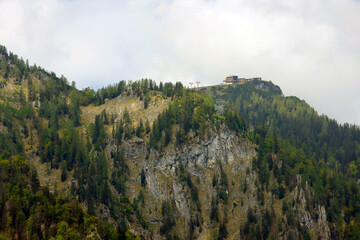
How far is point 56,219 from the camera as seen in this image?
168 meters

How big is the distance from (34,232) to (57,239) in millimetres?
13546

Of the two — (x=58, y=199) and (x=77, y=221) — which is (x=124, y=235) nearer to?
(x=77, y=221)

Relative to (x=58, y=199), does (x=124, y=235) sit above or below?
below

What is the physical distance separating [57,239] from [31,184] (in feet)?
140

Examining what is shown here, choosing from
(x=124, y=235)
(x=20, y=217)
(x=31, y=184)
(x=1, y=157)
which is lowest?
(x=124, y=235)

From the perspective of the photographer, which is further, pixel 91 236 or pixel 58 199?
pixel 58 199

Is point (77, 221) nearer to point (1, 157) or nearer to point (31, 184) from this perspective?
point (31, 184)

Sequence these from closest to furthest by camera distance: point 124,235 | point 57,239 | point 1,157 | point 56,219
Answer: point 57,239, point 56,219, point 124,235, point 1,157

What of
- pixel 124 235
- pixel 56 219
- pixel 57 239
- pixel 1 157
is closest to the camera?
pixel 57 239

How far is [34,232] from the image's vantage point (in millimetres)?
162125

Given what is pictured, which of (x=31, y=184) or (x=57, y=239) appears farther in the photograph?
(x=31, y=184)

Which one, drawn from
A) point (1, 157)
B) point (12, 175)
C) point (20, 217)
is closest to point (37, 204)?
point (20, 217)

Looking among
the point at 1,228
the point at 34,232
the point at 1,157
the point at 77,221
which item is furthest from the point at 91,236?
the point at 1,157

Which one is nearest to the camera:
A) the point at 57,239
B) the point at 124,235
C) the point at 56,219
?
the point at 57,239
